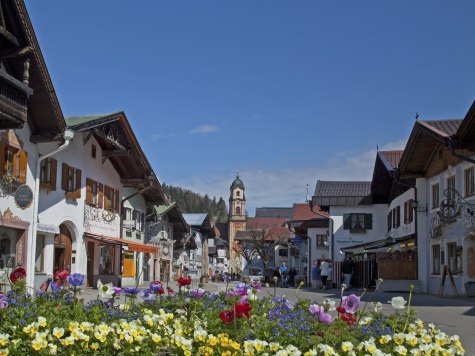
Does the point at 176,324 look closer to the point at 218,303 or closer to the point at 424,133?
the point at 218,303

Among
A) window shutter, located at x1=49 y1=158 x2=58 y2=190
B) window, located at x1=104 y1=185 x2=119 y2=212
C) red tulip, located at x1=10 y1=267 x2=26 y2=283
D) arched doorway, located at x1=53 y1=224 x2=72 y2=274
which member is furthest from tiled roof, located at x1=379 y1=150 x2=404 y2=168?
red tulip, located at x1=10 y1=267 x2=26 y2=283

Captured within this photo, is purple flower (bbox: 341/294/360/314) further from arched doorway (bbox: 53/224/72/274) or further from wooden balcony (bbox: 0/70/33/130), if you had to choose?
arched doorway (bbox: 53/224/72/274)

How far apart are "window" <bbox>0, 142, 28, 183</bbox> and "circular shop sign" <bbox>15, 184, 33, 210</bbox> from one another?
241 millimetres

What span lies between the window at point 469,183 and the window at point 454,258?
2129mm

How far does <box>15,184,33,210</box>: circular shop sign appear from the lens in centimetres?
2011

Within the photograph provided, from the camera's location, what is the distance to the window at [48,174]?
23.1m

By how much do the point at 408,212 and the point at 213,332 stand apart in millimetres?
28825

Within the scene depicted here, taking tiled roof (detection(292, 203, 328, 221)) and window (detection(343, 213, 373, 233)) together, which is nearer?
window (detection(343, 213, 373, 233))

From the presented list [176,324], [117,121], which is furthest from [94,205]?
[176,324]

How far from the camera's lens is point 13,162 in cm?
2012

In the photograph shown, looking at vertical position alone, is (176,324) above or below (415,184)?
below

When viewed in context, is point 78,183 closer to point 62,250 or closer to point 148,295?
point 62,250

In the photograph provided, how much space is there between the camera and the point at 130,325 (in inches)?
233

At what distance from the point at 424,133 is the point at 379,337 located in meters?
23.1
